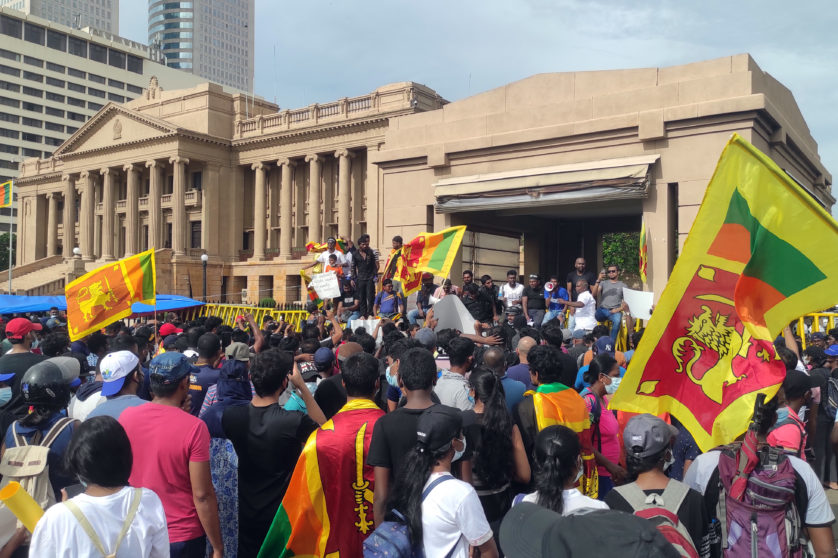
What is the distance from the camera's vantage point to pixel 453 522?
2.99m

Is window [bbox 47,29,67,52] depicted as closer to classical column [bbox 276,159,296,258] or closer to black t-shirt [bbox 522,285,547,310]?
classical column [bbox 276,159,296,258]

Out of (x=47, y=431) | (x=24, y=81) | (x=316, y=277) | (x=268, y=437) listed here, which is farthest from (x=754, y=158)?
(x=24, y=81)

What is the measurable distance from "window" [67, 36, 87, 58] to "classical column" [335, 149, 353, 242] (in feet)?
211

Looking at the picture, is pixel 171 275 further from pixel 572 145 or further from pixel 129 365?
pixel 129 365

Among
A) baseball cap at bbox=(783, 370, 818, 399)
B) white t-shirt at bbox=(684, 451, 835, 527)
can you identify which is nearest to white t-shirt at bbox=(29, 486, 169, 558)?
white t-shirt at bbox=(684, 451, 835, 527)

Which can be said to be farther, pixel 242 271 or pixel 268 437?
pixel 242 271

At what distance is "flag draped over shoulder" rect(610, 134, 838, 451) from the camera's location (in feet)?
12.2

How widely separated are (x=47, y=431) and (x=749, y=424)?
12.3 feet

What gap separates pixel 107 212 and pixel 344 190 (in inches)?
826

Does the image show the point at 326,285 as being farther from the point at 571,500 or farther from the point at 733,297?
the point at 571,500

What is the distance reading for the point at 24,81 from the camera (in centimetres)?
8544

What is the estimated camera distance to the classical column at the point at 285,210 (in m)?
48.0

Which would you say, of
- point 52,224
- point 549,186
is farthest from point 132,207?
point 549,186

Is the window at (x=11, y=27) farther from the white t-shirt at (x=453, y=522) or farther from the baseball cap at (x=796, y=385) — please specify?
the white t-shirt at (x=453, y=522)
